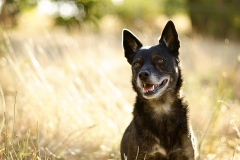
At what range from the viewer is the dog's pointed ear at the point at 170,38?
422cm

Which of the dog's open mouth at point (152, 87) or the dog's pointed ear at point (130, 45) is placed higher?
the dog's pointed ear at point (130, 45)

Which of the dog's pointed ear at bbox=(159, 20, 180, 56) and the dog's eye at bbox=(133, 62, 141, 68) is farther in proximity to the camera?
the dog's pointed ear at bbox=(159, 20, 180, 56)

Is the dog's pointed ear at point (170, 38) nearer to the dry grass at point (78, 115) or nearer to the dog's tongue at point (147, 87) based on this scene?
the dog's tongue at point (147, 87)

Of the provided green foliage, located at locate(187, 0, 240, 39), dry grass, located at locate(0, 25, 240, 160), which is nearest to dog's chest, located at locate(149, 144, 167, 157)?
dry grass, located at locate(0, 25, 240, 160)

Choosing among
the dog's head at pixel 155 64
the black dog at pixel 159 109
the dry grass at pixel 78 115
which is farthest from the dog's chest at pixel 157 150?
the dry grass at pixel 78 115

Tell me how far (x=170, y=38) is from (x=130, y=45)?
465 millimetres

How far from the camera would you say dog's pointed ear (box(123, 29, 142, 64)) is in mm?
4414

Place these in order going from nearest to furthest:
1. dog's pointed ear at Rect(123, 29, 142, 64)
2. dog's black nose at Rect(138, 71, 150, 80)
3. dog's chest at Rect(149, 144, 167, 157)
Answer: dog's chest at Rect(149, 144, 167, 157) → dog's black nose at Rect(138, 71, 150, 80) → dog's pointed ear at Rect(123, 29, 142, 64)

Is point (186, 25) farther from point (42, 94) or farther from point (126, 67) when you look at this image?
point (42, 94)

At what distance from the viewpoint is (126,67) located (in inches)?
389

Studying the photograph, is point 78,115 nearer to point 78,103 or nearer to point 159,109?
point 78,103

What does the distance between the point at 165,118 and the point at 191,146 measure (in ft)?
1.33

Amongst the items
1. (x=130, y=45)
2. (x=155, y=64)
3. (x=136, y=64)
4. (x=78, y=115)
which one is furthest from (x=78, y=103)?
(x=155, y=64)

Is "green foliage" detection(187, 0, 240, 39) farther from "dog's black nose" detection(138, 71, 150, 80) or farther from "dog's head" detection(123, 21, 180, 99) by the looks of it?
"dog's black nose" detection(138, 71, 150, 80)
